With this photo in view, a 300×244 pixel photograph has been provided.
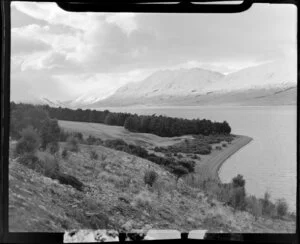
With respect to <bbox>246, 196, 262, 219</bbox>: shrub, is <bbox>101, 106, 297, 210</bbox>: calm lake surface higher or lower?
higher

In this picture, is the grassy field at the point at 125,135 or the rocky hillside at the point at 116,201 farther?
the grassy field at the point at 125,135

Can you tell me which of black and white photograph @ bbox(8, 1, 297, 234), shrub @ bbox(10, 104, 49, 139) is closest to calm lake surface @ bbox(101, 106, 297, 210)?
black and white photograph @ bbox(8, 1, 297, 234)

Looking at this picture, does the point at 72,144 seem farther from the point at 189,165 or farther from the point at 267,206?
the point at 267,206

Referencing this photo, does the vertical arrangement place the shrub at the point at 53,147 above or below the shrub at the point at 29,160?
above

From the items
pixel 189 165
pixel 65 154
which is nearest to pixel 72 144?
pixel 65 154

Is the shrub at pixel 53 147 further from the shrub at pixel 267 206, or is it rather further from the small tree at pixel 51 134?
the shrub at pixel 267 206

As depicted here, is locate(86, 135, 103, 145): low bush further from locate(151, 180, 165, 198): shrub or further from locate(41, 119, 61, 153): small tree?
locate(151, 180, 165, 198): shrub

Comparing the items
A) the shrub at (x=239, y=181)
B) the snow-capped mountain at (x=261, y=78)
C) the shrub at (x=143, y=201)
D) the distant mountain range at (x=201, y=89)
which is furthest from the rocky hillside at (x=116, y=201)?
the snow-capped mountain at (x=261, y=78)
